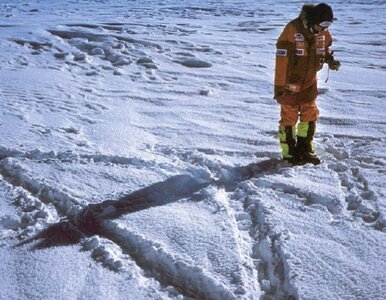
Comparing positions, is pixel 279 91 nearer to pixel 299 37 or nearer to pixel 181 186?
pixel 299 37

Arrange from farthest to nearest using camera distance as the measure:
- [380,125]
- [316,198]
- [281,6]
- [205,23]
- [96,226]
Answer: [281,6]
[205,23]
[380,125]
[316,198]
[96,226]

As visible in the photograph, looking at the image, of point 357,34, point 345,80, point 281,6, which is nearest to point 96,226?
point 345,80

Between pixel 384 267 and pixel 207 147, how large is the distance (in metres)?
2.02

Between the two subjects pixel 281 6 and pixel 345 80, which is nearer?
pixel 345 80

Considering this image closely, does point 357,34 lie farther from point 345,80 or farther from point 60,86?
point 60,86

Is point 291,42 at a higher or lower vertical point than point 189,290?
higher

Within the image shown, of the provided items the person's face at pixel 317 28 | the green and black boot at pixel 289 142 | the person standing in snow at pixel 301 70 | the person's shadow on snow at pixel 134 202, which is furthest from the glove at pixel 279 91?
the person's shadow on snow at pixel 134 202

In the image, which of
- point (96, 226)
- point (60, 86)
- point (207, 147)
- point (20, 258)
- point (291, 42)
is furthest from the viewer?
point (60, 86)

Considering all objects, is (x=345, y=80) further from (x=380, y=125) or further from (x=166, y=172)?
(x=166, y=172)

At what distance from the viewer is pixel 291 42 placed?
3332 millimetres

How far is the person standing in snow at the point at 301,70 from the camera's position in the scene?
327 centimetres

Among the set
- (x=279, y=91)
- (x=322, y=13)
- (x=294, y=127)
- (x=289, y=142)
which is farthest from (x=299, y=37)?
(x=289, y=142)

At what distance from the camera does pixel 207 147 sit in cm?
401

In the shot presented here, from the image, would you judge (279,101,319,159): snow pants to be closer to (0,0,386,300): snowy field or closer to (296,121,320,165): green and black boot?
(296,121,320,165): green and black boot
